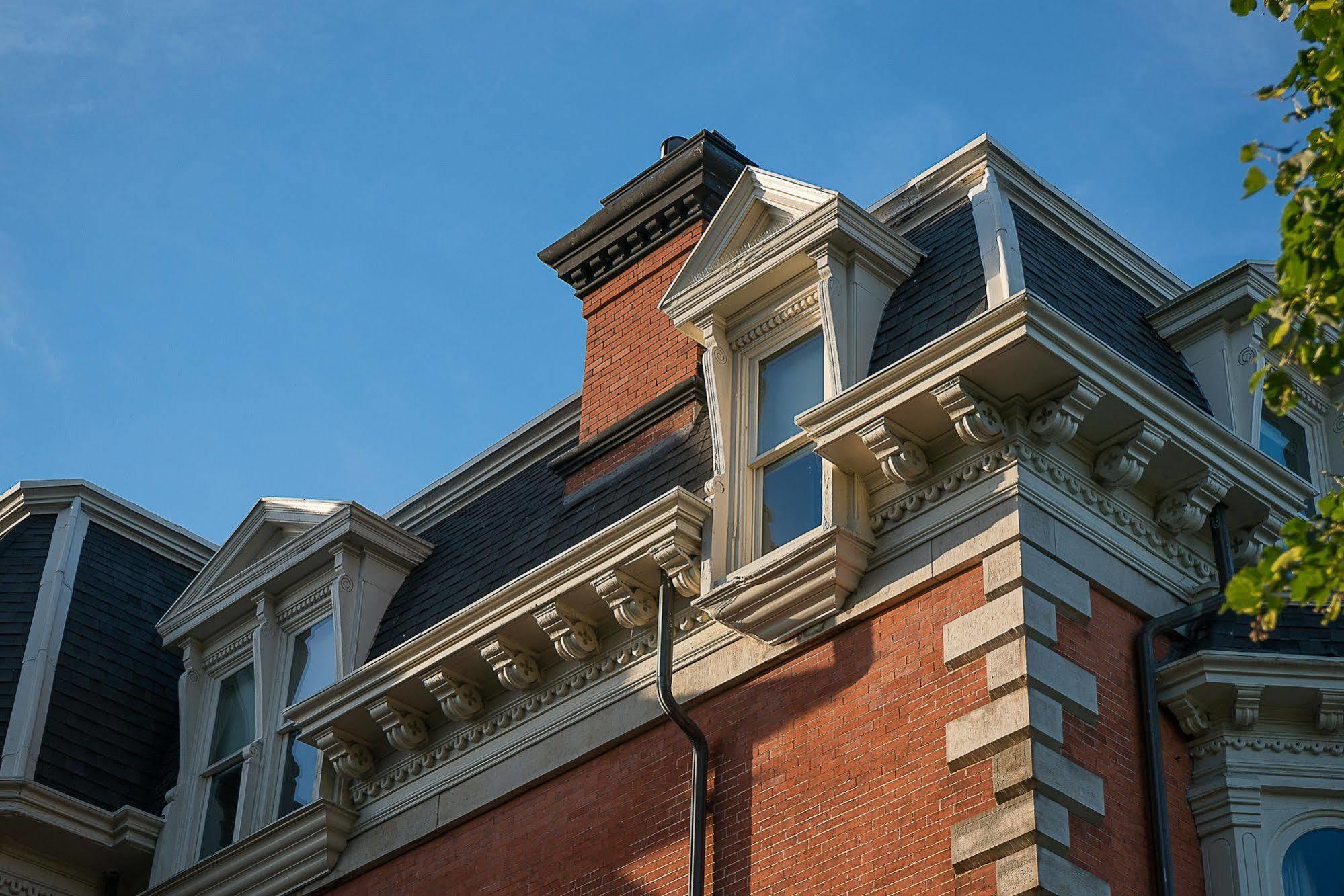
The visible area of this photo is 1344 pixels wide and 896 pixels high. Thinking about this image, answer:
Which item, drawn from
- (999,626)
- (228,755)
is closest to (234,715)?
(228,755)

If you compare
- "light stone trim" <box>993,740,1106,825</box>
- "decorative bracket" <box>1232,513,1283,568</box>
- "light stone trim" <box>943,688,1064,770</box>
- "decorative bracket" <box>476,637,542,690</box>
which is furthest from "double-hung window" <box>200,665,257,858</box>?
"decorative bracket" <box>1232,513,1283,568</box>

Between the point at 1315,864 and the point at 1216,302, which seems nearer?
the point at 1315,864

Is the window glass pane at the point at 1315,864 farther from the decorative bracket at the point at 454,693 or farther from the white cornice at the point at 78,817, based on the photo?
the white cornice at the point at 78,817

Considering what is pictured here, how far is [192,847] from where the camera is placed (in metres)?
18.4

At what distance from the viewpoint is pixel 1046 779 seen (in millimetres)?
11711

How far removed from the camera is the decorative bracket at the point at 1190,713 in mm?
12797

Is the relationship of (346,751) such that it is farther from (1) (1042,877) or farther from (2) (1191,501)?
(2) (1191,501)

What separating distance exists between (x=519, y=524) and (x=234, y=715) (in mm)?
3897

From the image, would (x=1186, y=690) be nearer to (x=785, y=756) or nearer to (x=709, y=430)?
(x=785, y=756)

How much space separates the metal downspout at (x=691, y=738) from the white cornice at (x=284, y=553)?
452cm

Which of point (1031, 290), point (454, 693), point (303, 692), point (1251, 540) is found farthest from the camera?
point (303, 692)

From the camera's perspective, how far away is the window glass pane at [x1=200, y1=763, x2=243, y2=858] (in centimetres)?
1834

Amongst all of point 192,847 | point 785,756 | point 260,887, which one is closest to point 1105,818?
point 785,756

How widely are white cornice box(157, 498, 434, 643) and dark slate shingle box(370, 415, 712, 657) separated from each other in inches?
13.8
